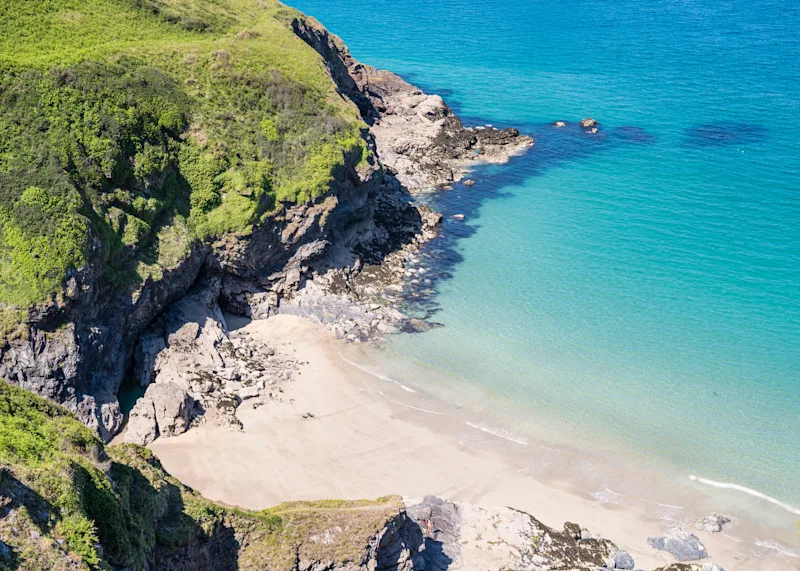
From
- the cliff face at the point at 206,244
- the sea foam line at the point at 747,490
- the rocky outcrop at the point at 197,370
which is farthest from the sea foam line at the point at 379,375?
the sea foam line at the point at 747,490

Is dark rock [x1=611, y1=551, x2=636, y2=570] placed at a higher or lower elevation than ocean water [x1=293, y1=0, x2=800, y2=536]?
lower

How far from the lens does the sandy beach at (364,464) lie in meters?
30.0

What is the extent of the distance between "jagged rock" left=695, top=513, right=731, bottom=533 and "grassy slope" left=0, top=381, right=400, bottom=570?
1559 centimetres

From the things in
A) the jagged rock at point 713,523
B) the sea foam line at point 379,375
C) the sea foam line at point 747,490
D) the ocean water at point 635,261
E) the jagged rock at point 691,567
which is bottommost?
the jagged rock at point 691,567

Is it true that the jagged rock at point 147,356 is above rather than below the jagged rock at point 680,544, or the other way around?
above

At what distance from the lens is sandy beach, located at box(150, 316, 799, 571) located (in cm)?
3000

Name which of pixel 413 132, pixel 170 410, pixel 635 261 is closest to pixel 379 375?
pixel 170 410

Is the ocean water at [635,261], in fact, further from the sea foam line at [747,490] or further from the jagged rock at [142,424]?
the jagged rock at [142,424]

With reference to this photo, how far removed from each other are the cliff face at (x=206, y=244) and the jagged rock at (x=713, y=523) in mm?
25703

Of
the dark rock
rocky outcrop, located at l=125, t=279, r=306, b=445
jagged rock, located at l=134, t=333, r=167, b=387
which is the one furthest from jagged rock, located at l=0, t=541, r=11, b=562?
the dark rock

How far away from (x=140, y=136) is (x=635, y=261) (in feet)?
117

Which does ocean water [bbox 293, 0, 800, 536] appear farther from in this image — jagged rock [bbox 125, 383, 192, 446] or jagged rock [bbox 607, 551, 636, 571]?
jagged rock [bbox 125, 383, 192, 446]

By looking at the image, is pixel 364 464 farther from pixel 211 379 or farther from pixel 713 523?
pixel 713 523

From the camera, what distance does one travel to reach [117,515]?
687 inches
